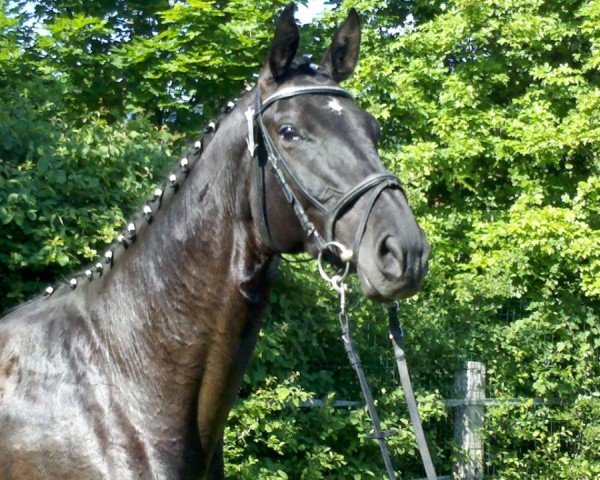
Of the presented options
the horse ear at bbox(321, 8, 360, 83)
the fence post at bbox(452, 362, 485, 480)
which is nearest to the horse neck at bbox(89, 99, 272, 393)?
the horse ear at bbox(321, 8, 360, 83)

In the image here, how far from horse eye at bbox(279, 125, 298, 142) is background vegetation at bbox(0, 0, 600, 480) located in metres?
2.68

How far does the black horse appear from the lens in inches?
116

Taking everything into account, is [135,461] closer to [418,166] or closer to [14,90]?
[14,90]

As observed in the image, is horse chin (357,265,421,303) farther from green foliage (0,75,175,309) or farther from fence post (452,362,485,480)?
fence post (452,362,485,480)

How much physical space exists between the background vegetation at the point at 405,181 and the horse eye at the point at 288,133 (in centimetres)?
268

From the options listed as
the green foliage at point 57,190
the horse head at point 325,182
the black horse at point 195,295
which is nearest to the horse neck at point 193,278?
the black horse at point 195,295

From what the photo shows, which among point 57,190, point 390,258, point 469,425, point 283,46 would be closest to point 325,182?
point 390,258

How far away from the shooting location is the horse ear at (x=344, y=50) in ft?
10.9

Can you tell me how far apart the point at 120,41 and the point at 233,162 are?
27.7 feet

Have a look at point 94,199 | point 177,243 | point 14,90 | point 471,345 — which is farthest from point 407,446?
point 177,243

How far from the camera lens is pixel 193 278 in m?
3.17

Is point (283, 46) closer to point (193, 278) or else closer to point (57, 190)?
point (193, 278)

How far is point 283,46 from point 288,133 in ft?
1.01

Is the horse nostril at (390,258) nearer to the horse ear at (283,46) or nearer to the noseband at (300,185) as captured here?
the noseband at (300,185)
